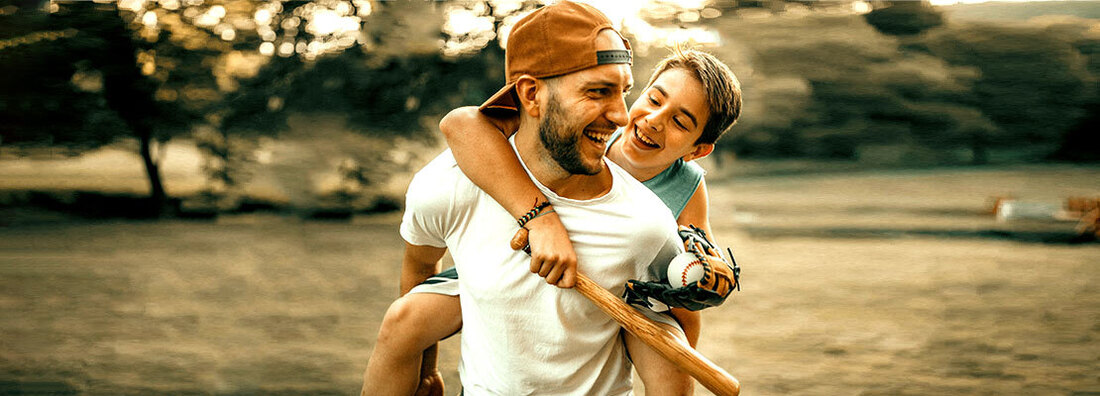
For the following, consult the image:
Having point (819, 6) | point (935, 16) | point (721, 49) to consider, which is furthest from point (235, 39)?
point (935, 16)

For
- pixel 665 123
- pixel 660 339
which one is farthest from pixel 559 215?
pixel 665 123

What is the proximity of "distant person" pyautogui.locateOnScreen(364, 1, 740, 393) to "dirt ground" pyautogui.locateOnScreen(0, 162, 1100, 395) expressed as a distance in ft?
10.2

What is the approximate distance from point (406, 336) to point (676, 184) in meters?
0.81

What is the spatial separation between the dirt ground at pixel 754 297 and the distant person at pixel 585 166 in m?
3.12

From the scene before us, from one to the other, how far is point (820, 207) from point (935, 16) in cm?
291

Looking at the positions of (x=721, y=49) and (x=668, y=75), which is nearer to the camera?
(x=668, y=75)

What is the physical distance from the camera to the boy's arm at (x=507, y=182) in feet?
5.13

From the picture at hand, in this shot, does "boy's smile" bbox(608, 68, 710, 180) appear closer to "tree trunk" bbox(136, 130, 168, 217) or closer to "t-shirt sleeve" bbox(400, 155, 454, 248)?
"t-shirt sleeve" bbox(400, 155, 454, 248)

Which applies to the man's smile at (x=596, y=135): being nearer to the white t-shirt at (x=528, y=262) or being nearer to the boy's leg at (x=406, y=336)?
the white t-shirt at (x=528, y=262)

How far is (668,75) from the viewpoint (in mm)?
2221

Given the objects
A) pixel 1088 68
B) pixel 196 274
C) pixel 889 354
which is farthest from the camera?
pixel 1088 68

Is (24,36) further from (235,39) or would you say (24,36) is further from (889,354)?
(889,354)

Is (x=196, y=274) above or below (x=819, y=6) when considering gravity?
below

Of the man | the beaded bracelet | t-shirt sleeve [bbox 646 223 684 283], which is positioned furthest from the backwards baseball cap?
t-shirt sleeve [bbox 646 223 684 283]
